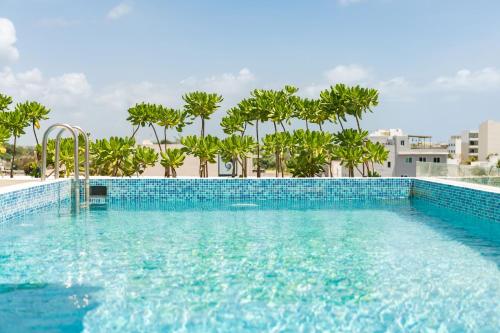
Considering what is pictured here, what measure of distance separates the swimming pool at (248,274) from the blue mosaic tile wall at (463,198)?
352mm

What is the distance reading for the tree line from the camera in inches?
877

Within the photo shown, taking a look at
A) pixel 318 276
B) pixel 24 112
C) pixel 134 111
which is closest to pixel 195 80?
pixel 134 111

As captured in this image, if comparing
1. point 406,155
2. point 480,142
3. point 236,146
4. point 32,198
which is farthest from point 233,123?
point 480,142

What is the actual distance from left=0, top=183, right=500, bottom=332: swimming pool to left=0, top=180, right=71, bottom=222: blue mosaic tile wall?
30 cm

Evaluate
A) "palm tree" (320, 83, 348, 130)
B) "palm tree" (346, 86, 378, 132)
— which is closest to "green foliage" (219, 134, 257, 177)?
"palm tree" (320, 83, 348, 130)

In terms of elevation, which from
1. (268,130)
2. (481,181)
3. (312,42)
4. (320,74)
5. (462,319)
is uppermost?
(312,42)

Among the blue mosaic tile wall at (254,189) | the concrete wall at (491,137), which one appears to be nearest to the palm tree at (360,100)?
the blue mosaic tile wall at (254,189)

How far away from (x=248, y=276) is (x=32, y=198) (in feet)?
27.3

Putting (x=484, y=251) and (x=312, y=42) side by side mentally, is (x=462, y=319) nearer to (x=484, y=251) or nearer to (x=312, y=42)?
(x=484, y=251)

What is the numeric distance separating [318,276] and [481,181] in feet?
30.2

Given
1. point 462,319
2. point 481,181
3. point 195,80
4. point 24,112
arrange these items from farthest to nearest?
point 195,80
point 24,112
point 481,181
point 462,319

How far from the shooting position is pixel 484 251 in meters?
8.35

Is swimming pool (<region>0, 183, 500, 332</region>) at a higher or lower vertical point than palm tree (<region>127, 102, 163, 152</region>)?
lower

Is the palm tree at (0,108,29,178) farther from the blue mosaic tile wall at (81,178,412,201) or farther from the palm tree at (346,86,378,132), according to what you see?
the palm tree at (346,86,378,132)
